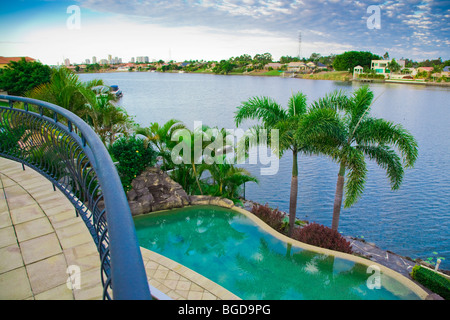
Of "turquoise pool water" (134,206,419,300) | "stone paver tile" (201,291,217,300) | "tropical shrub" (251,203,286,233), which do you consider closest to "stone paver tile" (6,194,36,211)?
"stone paver tile" (201,291,217,300)

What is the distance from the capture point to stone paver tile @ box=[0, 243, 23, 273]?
8.78 feet

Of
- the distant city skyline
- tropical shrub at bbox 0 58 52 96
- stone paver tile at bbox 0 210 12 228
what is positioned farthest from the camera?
tropical shrub at bbox 0 58 52 96

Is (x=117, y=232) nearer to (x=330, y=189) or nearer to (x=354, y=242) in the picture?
(x=354, y=242)

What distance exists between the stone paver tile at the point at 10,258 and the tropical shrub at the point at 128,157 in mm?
8639

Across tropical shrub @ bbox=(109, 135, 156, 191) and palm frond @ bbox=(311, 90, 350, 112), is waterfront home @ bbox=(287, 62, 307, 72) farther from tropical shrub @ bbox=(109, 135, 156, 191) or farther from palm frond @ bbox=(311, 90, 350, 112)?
tropical shrub @ bbox=(109, 135, 156, 191)

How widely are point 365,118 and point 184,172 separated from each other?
7586mm

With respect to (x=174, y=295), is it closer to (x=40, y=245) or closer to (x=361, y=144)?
(x=40, y=245)

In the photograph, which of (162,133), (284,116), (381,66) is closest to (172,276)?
(162,133)

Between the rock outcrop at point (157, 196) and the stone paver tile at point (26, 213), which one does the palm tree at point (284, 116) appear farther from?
the stone paver tile at point (26, 213)

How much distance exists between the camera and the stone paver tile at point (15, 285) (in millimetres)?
2373

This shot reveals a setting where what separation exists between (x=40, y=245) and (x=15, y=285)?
0.56 metres

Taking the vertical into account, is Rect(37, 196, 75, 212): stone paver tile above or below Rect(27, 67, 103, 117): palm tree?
below

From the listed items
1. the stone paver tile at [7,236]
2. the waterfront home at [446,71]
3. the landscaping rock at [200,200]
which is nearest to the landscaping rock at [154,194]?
the landscaping rock at [200,200]

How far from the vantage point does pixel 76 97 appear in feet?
39.3
